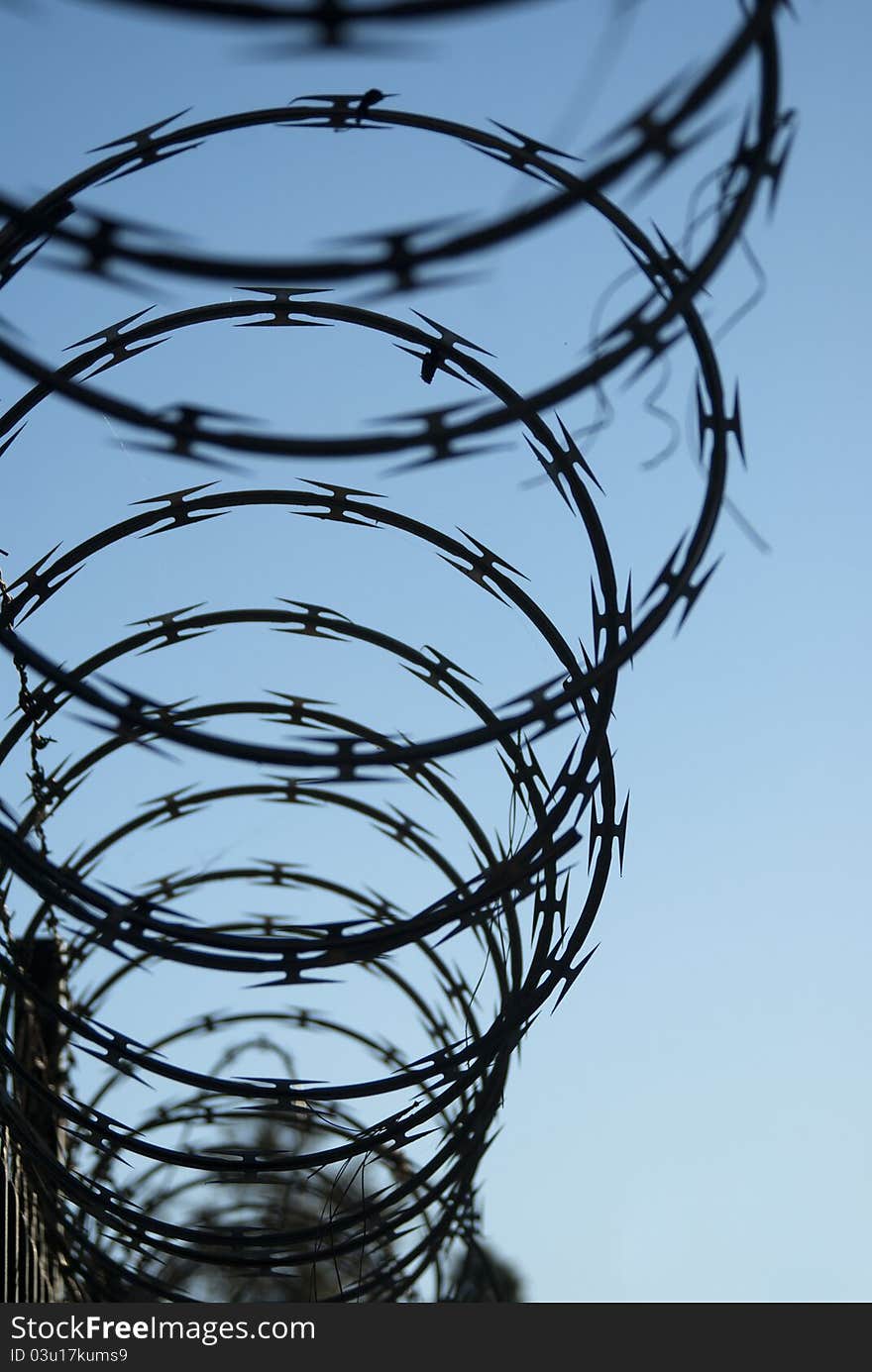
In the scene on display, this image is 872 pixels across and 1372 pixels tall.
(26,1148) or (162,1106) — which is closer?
(26,1148)

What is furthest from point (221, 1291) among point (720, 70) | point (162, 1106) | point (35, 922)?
point (720, 70)

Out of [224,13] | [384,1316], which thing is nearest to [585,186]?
[224,13]

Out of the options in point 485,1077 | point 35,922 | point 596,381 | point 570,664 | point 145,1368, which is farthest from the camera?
point 35,922

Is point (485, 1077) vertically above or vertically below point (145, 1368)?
above

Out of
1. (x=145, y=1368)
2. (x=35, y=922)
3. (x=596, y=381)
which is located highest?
(x=35, y=922)

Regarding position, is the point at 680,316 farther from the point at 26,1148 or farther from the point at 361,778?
the point at 26,1148

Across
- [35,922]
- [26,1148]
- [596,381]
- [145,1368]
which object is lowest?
[145,1368]

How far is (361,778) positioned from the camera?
6.18 m

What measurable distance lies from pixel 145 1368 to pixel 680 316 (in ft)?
19.3

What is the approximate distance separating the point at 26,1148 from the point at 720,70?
278 inches

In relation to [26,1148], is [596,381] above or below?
above

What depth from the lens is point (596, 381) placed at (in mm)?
5199

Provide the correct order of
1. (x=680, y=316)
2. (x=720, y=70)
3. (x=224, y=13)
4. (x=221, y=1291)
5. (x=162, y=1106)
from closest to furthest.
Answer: (x=224, y=13) → (x=720, y=70) → (x=680, y=316) → (x=162, y=1106) → (x=221, y=1291)

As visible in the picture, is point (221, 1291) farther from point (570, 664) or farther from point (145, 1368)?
point (570, 664)
